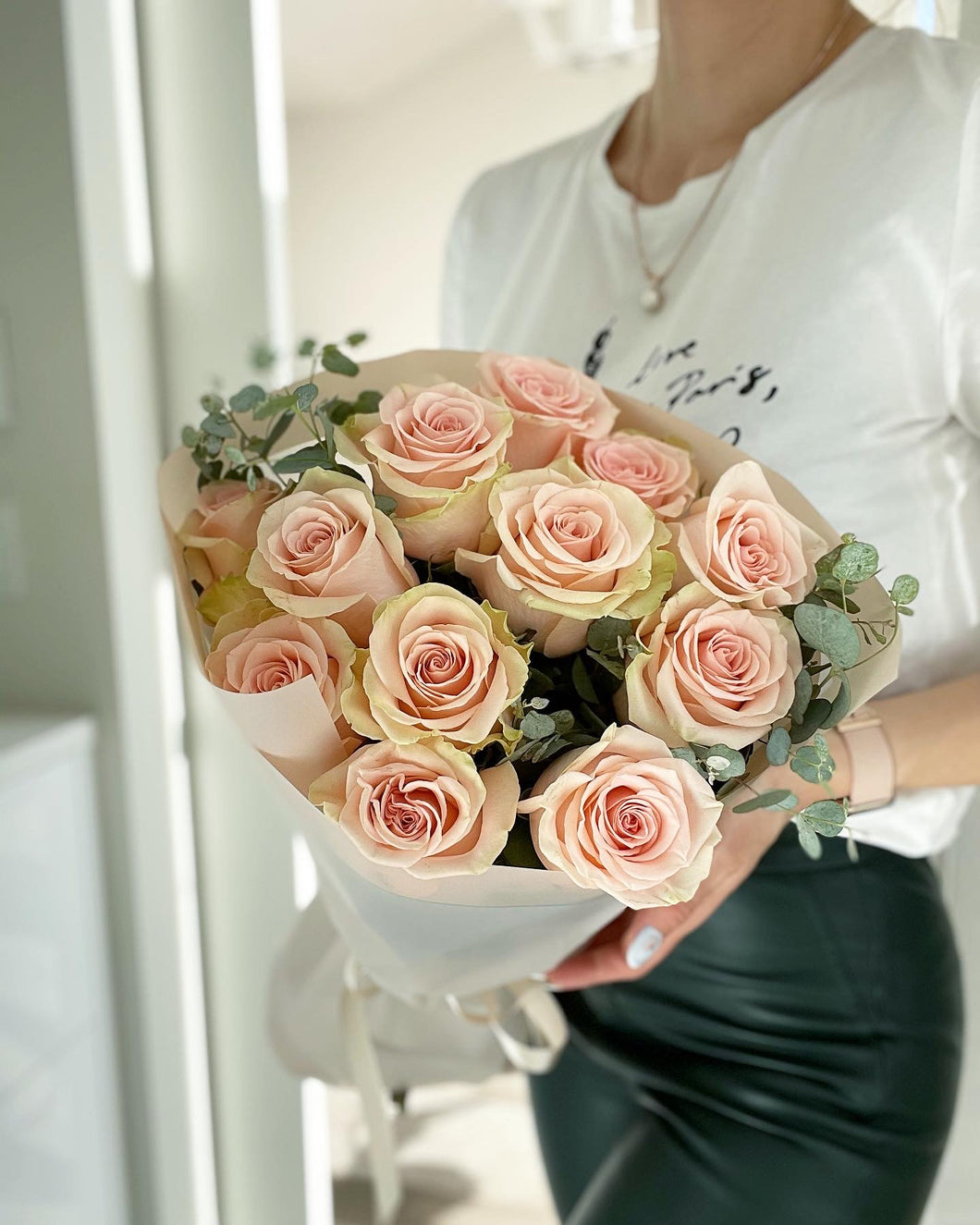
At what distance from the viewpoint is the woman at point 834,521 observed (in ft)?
2.38

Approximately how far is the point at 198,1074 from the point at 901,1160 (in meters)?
1.05

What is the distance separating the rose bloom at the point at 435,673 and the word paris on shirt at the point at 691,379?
41cm

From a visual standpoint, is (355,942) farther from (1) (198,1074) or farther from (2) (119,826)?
(1) (198,1074)

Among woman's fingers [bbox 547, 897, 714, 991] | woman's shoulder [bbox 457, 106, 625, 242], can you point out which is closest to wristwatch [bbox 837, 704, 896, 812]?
woman's fingers [bbox 547, 897, 714, 991]

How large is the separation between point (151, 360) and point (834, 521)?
899 mm

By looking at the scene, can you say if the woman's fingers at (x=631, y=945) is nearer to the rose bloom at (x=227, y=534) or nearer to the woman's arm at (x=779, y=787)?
the woman's arm at (x=779, y=787)

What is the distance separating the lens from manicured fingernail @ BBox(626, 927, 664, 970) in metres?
0.69

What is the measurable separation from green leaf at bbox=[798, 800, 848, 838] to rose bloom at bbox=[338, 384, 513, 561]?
0.21 metres

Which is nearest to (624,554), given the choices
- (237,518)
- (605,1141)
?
(237,518)

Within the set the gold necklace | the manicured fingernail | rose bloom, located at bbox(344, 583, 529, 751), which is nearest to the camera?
rose bloom, located at bbox(344, 583, 529, 751)

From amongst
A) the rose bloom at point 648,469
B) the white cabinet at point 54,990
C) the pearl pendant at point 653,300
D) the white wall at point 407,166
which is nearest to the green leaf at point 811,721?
the rose bloom at point 648,469

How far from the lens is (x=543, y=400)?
566 millimetres

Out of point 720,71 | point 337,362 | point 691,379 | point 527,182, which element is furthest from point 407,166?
point 337,362

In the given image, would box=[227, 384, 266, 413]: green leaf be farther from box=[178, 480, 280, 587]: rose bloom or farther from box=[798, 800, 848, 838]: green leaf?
box=[798, 800, 848, 838]: green leaf
